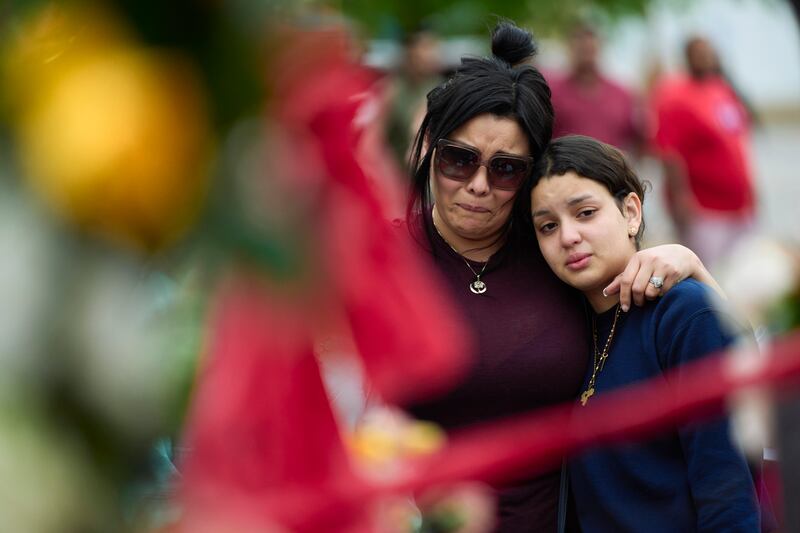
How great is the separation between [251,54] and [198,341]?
130 millimetres

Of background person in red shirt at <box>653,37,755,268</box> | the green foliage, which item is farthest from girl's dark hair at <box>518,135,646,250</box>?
background person in red shirt at <box>653,37,755,268</box>

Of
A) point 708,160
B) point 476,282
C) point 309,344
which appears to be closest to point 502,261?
point 476,282

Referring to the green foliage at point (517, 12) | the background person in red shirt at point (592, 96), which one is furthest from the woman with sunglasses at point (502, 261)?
the background person in red shirt at point (592, 96)

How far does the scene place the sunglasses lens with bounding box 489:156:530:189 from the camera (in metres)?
2.20

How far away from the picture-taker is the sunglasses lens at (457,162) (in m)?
2.20

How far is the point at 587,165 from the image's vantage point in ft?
7.07

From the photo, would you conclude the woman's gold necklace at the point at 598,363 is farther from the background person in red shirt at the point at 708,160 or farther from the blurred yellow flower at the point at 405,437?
the background person in red shirt at the point at 708,160

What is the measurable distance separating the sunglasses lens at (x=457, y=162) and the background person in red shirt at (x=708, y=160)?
387cm

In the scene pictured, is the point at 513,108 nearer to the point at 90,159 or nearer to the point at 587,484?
the point at 587,484

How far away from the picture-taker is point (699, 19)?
1208cm

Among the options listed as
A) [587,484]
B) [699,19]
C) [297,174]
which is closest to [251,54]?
[297,174]

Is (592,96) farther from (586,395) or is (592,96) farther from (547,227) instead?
(586,395)

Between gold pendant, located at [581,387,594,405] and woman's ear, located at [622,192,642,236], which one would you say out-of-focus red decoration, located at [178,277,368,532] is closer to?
gold pendant, located at [581,387,594,405]

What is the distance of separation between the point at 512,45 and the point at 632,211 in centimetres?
43
